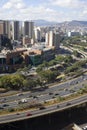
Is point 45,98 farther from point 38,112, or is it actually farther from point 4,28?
point 4,28

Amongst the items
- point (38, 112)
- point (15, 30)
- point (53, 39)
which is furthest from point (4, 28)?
point (38, 112)

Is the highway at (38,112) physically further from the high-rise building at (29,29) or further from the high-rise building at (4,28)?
the high-rise building at (29,29)

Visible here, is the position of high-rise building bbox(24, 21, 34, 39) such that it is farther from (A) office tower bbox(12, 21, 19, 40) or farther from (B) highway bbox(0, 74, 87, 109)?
(B) highway bbox(0, 74, 87, 109)

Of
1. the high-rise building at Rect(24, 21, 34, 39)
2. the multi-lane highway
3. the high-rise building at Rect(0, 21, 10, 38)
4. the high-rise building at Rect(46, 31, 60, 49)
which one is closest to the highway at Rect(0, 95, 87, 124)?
the multi-lane highway

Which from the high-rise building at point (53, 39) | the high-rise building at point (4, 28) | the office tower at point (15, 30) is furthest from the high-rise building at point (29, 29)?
the high-rise building at point (53, 39)

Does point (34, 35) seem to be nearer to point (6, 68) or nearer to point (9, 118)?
point (6, 68)
